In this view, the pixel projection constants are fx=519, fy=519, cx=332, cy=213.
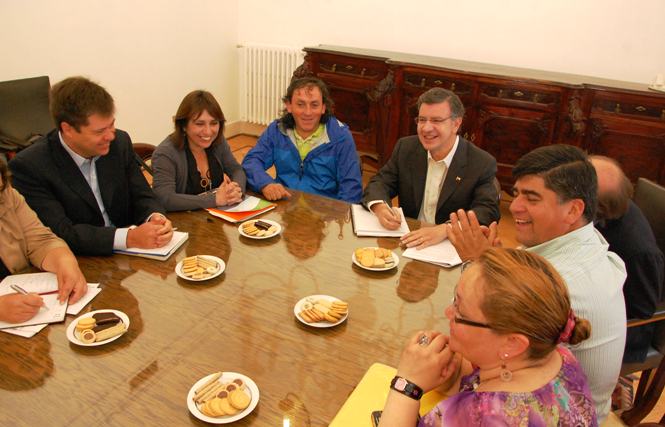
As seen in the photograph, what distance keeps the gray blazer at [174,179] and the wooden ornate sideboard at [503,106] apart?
213cm

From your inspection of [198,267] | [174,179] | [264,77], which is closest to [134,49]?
[264,77]

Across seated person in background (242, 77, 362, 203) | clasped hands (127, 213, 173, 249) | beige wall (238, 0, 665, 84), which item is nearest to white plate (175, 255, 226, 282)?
clasped hands (127, 213, 173, 249)

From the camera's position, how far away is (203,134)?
2.52m

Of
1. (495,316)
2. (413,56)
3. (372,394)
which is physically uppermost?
(413,56)

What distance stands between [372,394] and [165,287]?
785 millimetres

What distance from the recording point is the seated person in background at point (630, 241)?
1.85 meters

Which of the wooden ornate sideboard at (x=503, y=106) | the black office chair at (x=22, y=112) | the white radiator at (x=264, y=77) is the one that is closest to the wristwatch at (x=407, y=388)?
the black office chair at (x=22, y=112)

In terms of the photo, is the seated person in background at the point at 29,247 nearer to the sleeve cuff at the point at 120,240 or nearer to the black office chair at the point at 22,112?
the sleeve cuff at the point at 120,240

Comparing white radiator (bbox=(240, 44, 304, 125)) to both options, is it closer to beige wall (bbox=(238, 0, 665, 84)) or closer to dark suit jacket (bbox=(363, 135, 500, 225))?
beige wall (bbox=(238, 0, 665, 84))

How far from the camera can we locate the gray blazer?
229 centimetres

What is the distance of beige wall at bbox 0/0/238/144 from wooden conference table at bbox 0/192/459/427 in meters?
2.62

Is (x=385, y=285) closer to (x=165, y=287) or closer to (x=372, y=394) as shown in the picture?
(x=372, y=394)

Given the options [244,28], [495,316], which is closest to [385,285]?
[495,316]

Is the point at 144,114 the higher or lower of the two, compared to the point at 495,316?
lower
